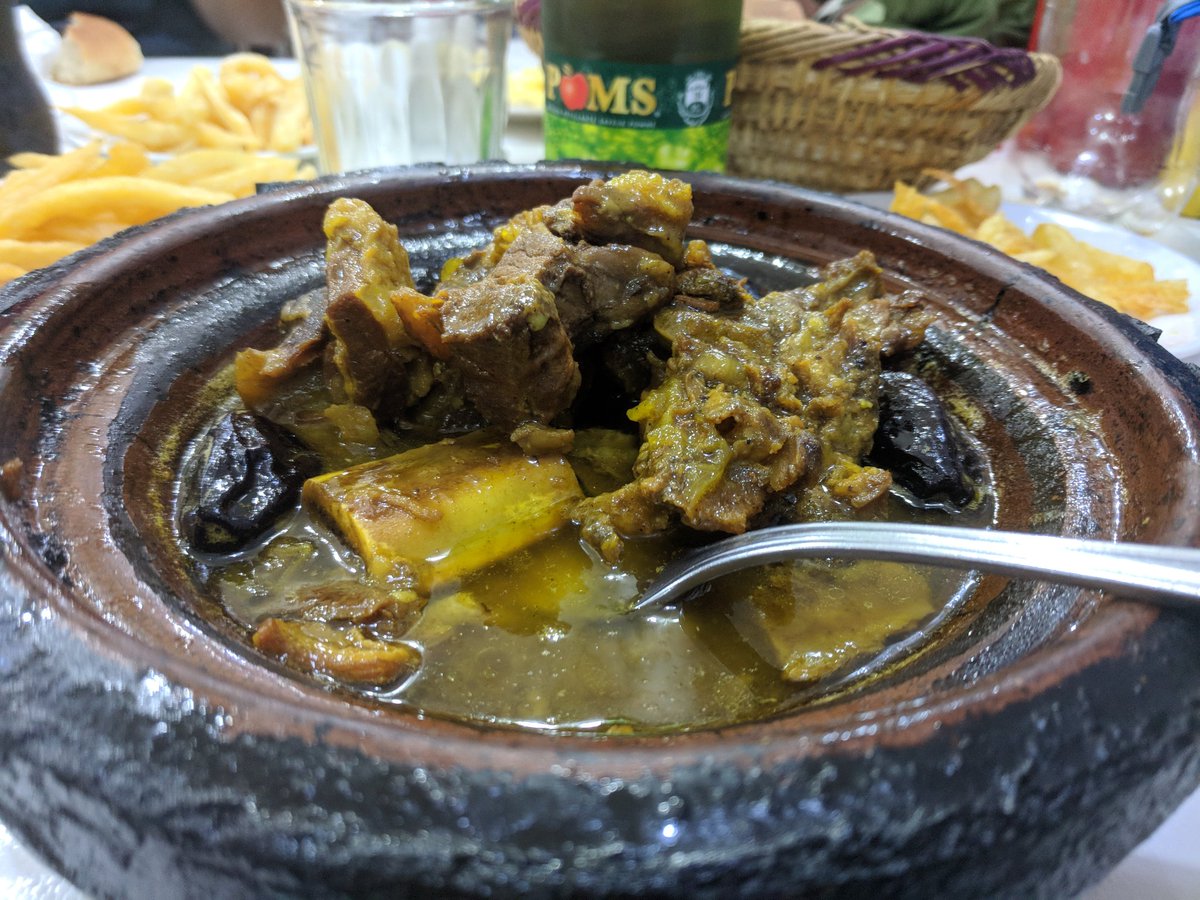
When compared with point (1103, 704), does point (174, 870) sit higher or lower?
lower

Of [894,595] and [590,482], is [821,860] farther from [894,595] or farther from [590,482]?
[590,482]

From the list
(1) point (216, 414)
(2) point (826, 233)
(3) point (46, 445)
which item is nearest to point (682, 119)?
(2) point (826, 233)

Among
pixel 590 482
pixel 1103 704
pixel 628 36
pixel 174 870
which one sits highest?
pixel 628 36

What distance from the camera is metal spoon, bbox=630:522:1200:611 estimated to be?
94 centimetres

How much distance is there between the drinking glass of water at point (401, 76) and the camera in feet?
10.7

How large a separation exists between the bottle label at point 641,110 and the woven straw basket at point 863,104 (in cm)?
50

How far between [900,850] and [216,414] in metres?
1.35

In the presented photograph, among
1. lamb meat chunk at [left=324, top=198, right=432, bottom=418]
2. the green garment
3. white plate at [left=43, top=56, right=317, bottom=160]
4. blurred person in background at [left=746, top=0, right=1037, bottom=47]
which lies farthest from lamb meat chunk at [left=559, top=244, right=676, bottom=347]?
the green garment

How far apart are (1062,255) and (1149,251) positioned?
462mm

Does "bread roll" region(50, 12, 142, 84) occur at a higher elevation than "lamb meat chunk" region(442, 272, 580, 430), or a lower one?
lower

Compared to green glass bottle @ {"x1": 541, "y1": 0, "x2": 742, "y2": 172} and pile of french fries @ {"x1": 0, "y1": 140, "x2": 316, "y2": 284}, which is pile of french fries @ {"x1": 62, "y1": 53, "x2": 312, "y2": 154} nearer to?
pile of french fries @ {"x1": 0, "y1": 140, "x2": 316, "y2": 284}

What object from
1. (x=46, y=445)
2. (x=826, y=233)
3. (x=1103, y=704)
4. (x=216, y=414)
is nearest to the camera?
(x=1103, y=704)

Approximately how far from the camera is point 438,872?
687 millimetres

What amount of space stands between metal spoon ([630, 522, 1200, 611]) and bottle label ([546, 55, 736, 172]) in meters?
1.70
